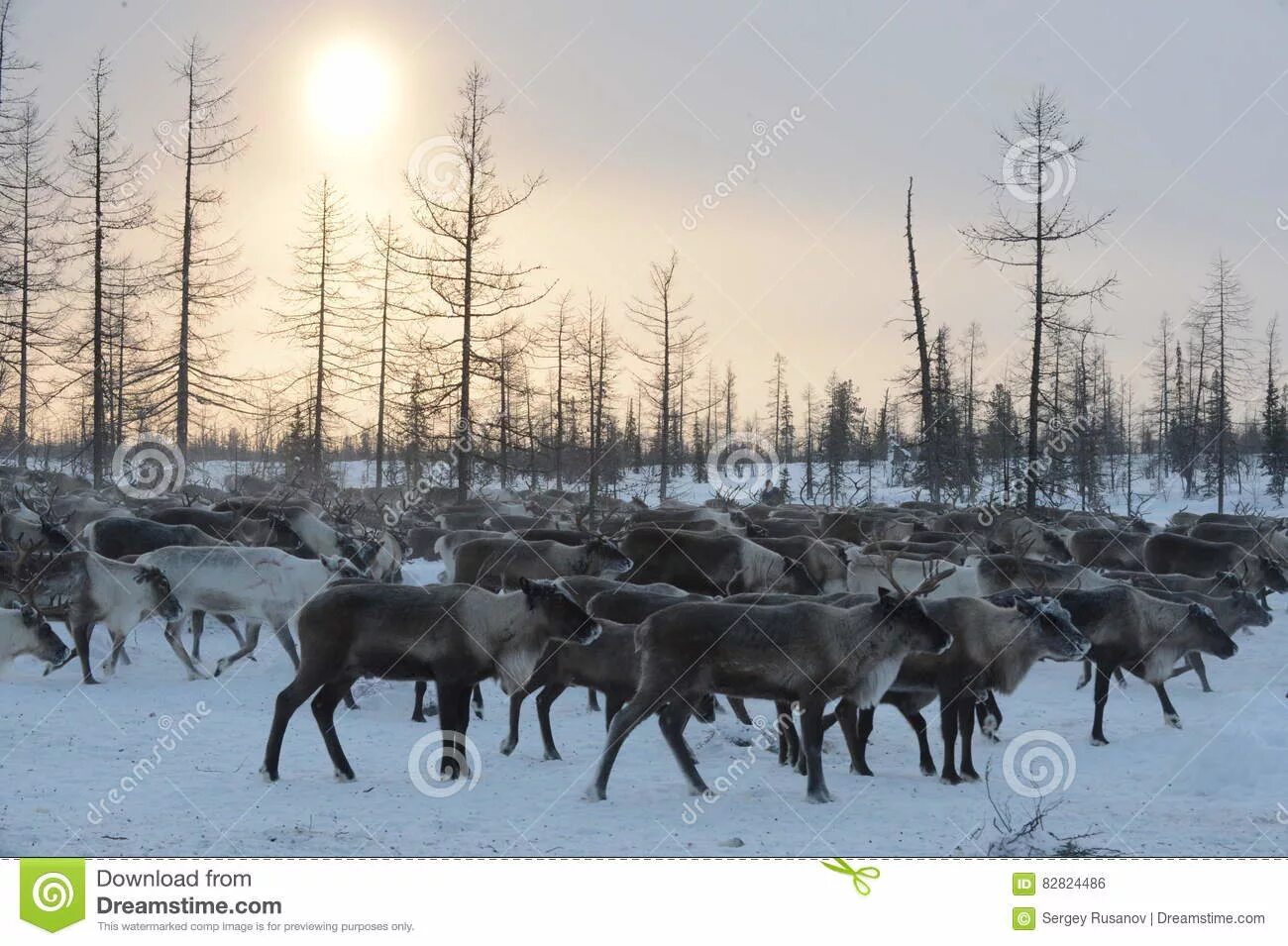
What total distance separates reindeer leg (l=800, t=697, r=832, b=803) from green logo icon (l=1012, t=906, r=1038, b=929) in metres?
2.85

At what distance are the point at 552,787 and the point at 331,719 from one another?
1597mm

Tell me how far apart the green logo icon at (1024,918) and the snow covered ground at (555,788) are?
5.75ft

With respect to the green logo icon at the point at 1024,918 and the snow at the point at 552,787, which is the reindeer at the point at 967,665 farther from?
the green logo icon at the point at 1024,918

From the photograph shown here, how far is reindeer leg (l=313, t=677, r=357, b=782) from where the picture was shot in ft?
24.0

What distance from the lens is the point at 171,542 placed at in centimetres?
1350

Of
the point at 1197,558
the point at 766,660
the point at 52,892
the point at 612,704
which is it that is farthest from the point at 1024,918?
the point at 1197,558

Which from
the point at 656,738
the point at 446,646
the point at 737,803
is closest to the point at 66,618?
the point at 446,646

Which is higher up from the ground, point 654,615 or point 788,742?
point 654,615

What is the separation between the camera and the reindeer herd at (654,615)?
750cm

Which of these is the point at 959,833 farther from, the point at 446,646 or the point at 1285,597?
the point at 1285,597

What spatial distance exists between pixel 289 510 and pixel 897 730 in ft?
36.0

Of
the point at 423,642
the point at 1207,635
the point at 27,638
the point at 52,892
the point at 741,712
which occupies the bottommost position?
Answer: the point at 741,712

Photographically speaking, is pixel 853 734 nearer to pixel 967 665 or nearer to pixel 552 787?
pixel 967 665

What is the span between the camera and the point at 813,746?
728 centimetres
